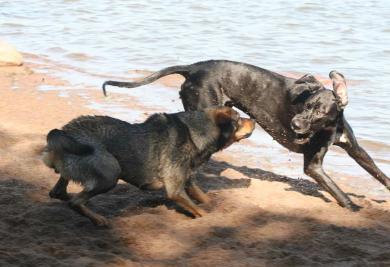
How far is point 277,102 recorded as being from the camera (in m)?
6.92

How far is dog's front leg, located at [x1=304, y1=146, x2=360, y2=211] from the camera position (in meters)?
6.48

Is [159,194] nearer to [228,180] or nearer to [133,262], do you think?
[228,180]

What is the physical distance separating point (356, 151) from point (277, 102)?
37.4 inches

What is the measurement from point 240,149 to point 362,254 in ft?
12.3

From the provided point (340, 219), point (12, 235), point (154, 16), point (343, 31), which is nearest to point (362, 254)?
point (340, 219)

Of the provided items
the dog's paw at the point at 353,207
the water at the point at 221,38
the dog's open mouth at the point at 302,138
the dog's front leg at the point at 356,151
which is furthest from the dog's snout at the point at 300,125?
the water at the point at 221,38

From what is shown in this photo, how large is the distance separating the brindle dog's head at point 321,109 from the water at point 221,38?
1869 mm

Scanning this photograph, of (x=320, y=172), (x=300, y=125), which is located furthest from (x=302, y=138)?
(x=320, y=172)

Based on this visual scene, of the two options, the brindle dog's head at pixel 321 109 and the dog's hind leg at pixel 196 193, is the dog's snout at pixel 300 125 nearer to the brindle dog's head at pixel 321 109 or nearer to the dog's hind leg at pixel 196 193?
the brindle dog's head at pixel 321 109

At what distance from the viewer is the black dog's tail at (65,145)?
5.24 meters

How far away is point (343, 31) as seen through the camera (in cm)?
1758

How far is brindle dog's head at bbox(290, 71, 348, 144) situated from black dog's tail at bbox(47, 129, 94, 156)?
87.1 inches

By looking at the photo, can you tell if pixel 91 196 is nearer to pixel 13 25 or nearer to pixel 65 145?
pixel 65 145

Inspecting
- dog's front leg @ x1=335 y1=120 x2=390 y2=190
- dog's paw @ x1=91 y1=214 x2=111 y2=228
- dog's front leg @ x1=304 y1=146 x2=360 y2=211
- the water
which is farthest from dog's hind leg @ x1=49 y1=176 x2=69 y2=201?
the water
